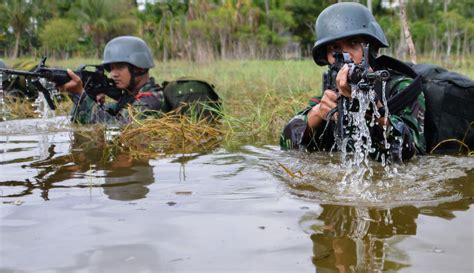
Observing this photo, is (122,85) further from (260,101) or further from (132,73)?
(260,101)

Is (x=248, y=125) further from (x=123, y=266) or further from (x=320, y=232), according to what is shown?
(x=123, y=266)

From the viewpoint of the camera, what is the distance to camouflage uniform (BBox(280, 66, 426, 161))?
119 inches

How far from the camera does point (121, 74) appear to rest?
5.47 m

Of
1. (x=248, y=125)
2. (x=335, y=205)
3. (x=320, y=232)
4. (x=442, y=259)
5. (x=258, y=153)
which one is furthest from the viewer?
(x=248, y=125)

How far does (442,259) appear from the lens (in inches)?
68.6

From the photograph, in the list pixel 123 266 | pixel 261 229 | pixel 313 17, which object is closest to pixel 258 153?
pixel 261 229

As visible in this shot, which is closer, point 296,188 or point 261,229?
point 261,229

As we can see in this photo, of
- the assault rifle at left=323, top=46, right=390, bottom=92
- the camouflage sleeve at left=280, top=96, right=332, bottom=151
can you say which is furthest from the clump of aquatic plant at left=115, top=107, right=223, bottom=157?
the assault rifle at left=323, top=46, right=390, bottom=92

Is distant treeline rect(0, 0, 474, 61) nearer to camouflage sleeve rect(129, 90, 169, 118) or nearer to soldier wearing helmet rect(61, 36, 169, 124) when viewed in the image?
soldier wearing helmet rect(61, 36, 169, 124)

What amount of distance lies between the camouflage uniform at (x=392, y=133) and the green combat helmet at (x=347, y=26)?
0.86 feet

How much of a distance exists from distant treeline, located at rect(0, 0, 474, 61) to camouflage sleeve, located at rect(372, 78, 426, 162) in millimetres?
26571

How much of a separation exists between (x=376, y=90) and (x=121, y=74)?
10.3ft

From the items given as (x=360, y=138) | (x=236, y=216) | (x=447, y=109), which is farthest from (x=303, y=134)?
(x=236, y=216)

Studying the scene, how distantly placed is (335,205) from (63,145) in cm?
279
